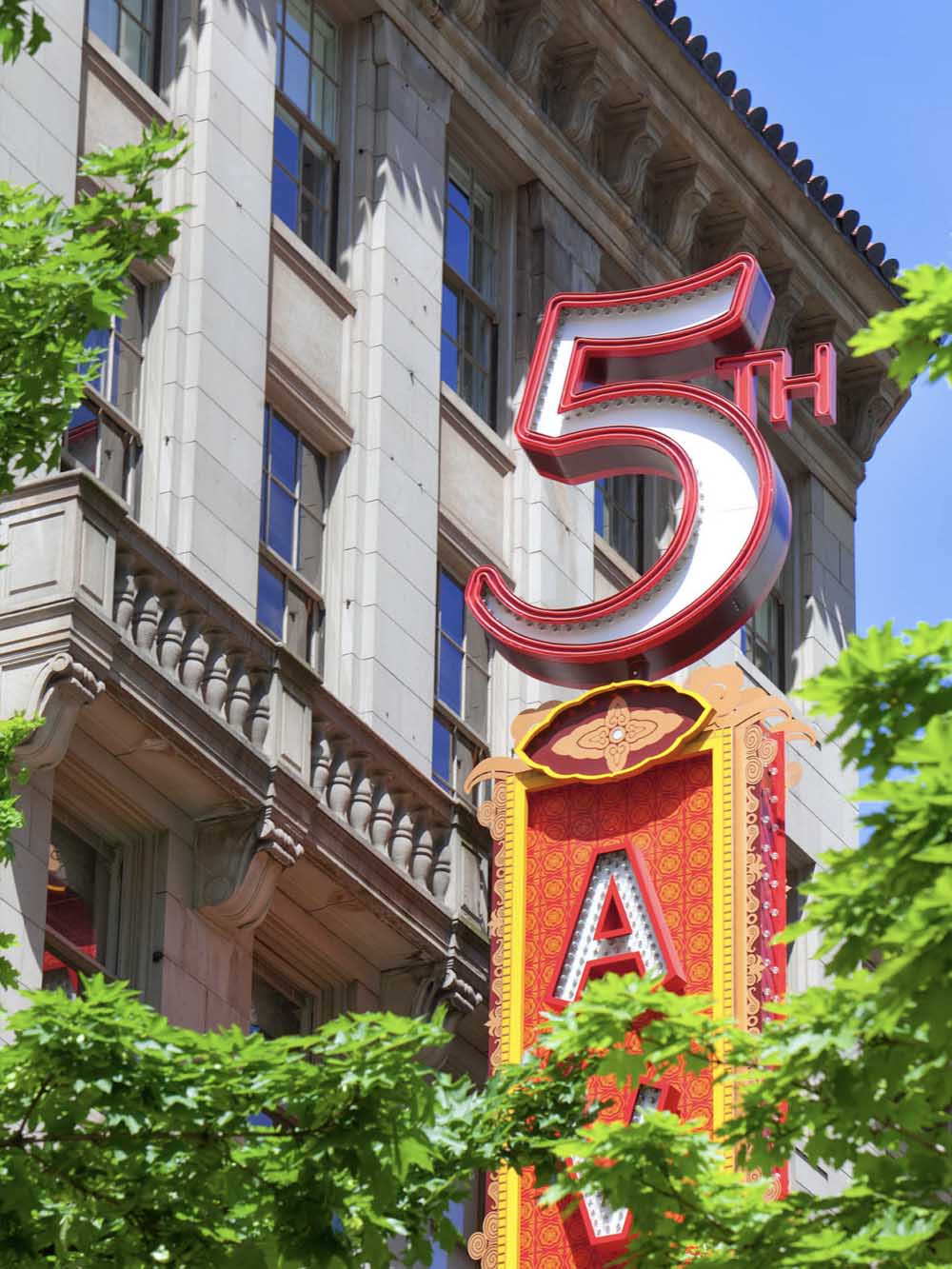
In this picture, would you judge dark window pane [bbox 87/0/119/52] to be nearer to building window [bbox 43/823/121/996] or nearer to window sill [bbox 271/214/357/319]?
window sill [bbox 271/214/357/319]

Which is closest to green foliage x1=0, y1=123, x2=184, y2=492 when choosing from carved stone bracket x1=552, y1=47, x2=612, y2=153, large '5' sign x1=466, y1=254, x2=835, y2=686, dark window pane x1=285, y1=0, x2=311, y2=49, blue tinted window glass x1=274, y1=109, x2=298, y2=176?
large '5' sign x1=466, y1=254, x2=835, y2=686

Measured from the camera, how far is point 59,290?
1811 centimetres

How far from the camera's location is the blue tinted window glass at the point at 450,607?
113ft

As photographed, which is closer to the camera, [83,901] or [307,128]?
[83,901]


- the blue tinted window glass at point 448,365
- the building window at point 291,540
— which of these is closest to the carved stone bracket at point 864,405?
the blue tinted window glass at point 448,365

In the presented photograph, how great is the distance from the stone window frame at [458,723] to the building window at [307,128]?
12.8 ft

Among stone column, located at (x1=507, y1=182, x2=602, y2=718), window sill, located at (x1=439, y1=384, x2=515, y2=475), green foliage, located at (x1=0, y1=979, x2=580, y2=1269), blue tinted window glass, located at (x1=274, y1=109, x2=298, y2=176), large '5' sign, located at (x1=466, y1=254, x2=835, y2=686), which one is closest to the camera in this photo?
green foliage, located at (x1=0, y1=979, x2=580, y2=1269)

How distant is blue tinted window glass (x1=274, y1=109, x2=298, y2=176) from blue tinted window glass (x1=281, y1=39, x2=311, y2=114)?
294 millimetres

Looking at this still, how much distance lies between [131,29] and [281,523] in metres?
5.02

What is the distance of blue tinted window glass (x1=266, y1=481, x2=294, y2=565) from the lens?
31.8 m

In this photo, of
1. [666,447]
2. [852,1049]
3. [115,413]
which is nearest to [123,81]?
[115,413]

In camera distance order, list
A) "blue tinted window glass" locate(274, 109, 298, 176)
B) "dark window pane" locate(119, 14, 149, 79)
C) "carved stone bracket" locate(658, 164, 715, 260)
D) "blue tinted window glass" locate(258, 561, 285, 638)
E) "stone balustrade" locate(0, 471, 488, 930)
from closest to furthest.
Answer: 1. "stone balustrade" locate(0, 471, 488, 930)
2. "blue tinted window glass" locate(258, 561, 285, 638)
3. "dark window pane" locate(119, 14, 149, 79)
4. "blue tinted window glass" locate(274, 109, 298, 176)
5. "carved stone bracket" locate(658, 164, 715, 260)

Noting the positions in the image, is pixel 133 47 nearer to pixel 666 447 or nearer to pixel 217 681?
pixel 666 447

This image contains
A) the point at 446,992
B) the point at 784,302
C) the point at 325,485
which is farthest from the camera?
the point at 784,302
